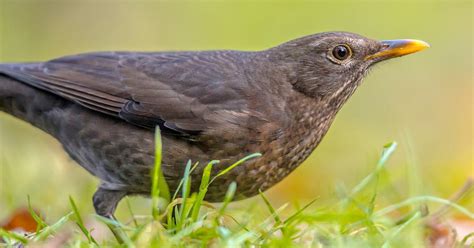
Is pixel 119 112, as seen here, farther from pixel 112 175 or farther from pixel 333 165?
pixel 333 165

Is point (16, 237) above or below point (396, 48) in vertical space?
below

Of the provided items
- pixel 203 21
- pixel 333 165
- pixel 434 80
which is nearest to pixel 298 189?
pixel 333 165

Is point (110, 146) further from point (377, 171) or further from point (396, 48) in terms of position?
point (396, 48)

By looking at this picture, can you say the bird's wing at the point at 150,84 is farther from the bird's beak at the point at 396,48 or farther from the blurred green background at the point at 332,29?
the blurred green background at the point at 332,29

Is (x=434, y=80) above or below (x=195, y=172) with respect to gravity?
below

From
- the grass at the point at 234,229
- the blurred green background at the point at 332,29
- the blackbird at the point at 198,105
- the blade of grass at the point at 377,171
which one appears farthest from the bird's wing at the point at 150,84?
the blurred green background at the point at 332,29

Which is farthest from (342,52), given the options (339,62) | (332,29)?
(332,29)
